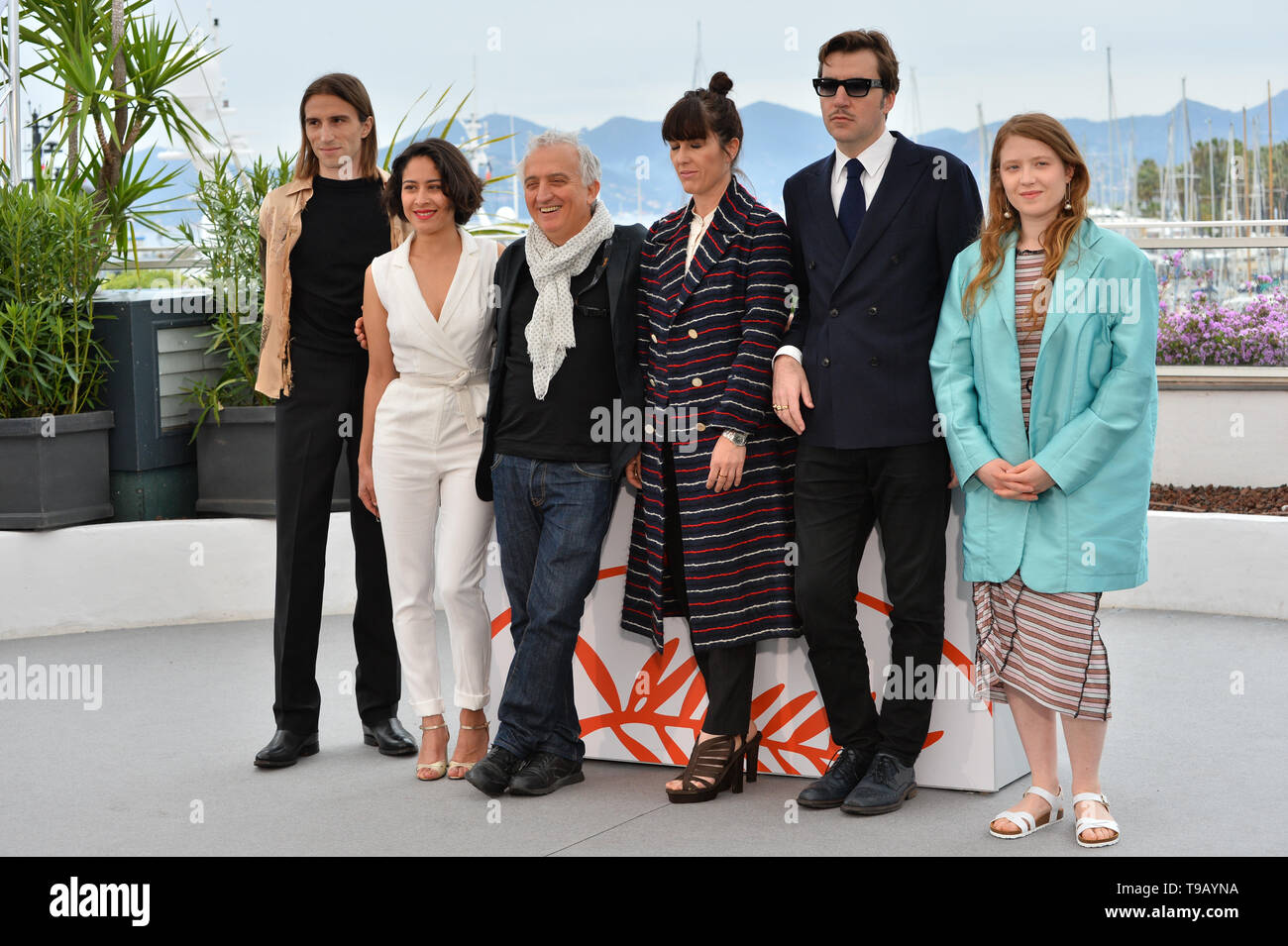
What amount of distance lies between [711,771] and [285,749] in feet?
4.00

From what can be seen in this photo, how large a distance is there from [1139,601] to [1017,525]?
2.97m

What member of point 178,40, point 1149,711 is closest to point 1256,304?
point 1149,711

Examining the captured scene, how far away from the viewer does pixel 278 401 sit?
4094 mm

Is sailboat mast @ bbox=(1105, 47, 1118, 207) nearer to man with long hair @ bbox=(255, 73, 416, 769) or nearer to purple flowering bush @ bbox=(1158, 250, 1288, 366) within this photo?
purple flowering bush @ bbox=(1158, 250, 1288, 366)

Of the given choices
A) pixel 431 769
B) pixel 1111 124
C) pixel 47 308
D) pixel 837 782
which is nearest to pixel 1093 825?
pixel 837 782

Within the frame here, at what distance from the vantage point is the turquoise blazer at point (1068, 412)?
312 cm

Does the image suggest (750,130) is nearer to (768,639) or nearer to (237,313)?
(768,639)

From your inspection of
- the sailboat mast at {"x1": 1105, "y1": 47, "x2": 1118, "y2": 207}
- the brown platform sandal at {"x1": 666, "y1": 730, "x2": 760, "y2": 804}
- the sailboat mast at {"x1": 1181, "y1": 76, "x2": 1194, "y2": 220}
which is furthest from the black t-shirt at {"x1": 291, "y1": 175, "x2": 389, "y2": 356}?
the sailboat mast at {"x1": 1181, "y1": 76, "x2": 1194, "y2": 220}

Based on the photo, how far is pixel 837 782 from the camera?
3.52m

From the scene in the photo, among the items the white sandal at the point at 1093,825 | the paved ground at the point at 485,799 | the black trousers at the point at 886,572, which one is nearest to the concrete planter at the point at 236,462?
the paved ground at the point at 485,799

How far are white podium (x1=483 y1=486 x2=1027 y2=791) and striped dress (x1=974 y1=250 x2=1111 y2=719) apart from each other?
0.88 feet

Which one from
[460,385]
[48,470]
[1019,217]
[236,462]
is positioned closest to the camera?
[1019,217]

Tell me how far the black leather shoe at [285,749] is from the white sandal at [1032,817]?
1871 millimetres

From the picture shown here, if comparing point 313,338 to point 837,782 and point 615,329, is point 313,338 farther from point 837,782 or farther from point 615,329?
point 837,782
